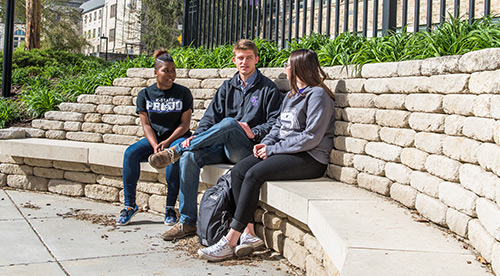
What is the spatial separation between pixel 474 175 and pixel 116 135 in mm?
4771

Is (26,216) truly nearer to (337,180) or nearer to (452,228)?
(337,180)

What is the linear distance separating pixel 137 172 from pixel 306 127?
1.99 meters

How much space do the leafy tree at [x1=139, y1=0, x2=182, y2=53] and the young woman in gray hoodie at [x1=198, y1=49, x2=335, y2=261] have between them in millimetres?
32137

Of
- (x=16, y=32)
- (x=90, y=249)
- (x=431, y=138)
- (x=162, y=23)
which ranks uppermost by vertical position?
(x=16, y=32)

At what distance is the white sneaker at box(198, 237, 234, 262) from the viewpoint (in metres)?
3.75

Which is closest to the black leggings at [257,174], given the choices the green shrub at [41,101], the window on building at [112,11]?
the green shrub at [41,101]

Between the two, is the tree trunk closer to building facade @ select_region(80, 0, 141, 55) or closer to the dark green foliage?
the dark green foliage

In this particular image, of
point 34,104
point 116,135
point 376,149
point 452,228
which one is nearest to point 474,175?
point 452,228

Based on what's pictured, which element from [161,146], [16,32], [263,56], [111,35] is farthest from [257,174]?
[16,32]

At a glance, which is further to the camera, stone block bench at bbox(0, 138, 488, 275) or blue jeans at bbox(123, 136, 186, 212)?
blue jeans at bbox(123, 136, 186, 212)

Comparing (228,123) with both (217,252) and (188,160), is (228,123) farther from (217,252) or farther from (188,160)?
(217,252)

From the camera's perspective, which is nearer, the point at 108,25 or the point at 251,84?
the point at 251,84

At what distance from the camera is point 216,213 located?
4039mm

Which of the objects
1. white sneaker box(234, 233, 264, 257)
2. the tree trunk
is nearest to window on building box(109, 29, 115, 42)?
the tree trunk
